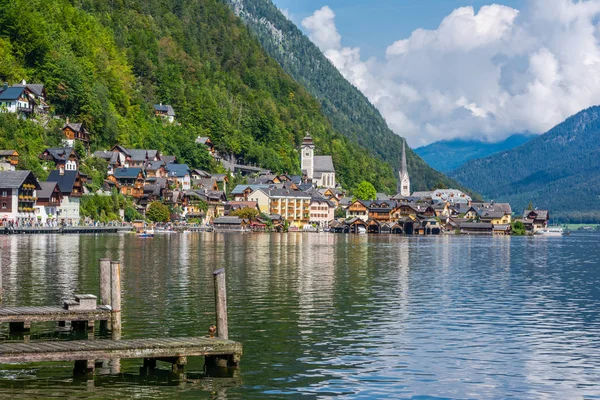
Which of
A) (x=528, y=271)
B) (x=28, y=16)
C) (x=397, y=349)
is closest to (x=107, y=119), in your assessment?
(x=28, y=16)

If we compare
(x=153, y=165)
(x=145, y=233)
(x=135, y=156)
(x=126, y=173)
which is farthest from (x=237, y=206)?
(x=145, y=233)

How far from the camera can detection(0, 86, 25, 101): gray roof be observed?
5413 inches

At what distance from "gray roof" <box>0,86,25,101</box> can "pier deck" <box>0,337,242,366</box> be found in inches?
4711

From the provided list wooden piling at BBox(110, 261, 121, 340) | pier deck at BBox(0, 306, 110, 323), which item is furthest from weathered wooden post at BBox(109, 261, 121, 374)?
pier deck at BBox(0, 306, 110, 323)

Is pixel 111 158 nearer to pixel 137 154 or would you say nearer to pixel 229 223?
pixel 137 154

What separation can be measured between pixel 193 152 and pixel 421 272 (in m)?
134

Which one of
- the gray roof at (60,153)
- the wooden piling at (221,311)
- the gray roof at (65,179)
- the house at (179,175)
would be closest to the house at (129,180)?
the house at (179,175)

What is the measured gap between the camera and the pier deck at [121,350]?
78.6ft

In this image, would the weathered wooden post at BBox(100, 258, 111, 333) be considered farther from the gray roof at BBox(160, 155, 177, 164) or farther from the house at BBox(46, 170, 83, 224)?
the gray roof at BBox(160, 155, 177, 164)

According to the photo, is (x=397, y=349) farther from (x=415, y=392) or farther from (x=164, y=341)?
(x=164, y=341)

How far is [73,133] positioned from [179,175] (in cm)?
2986

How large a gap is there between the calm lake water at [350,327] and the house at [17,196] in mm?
55715

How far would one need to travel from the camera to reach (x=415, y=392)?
981 inches

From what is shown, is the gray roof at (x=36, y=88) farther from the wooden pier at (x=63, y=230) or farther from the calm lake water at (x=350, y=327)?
the calm lake water at (x=350, y=327)
